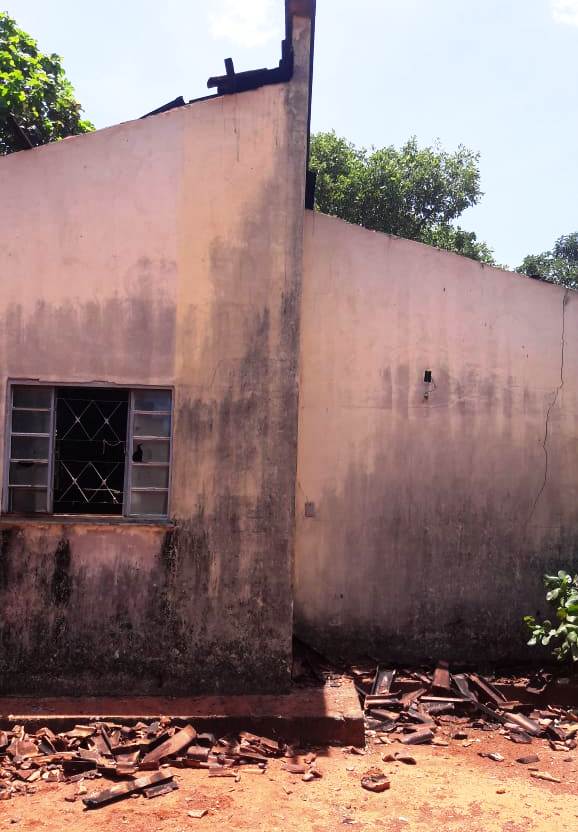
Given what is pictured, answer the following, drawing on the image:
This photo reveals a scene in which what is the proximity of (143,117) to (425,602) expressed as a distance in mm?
5474

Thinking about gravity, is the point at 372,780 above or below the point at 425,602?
below

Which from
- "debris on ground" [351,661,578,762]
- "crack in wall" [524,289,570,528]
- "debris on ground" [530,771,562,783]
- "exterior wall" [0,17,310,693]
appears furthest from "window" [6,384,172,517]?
"crack in wall" [524,289,570,528]

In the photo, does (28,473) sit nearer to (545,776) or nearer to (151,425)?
(151,425)

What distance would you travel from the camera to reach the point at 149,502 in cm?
631

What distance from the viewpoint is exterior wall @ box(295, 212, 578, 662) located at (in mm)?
7465

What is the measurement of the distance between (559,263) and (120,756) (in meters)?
32.3

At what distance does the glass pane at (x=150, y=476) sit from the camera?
20.7 feet

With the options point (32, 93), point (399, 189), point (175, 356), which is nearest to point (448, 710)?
point (175, 356)

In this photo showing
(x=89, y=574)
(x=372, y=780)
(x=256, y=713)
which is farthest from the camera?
(x=89, y=574)

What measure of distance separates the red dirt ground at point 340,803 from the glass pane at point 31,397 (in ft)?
10.1

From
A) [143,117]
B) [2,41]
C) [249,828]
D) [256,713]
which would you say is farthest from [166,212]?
[2,41]

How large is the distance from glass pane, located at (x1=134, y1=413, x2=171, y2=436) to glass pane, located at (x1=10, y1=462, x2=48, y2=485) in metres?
0.87

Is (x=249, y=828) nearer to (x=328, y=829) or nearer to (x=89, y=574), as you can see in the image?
(x=328, y=829)

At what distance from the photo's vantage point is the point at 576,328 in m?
7.96
